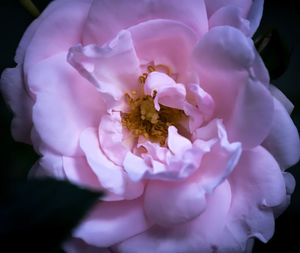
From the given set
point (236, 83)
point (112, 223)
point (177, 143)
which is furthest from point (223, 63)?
point (112, 223)

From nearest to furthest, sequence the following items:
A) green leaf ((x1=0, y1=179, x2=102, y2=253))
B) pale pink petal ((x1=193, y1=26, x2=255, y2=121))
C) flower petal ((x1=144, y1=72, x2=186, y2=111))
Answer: green leaf ((x1=0, y1=179, x2=102, y2=253)) < pale pink petal ((x1=193, y1=26, x2=255, y2=121)) < flower petal ((x1=144, y1=72, x2=186, y2=111))

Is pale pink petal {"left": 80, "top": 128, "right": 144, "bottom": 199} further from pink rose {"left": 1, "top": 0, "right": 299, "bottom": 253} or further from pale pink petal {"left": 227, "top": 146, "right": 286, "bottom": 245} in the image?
pale pink petal {"left": 227, "top": 146, "right": 286, "bottom": 245}

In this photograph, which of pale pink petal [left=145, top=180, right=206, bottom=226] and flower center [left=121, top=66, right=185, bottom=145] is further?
flower center [left=121, top=66, right=185, bottom=145]

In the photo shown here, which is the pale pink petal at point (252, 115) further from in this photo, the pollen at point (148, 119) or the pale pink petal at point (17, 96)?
the pale pink petal at point (17, 96)

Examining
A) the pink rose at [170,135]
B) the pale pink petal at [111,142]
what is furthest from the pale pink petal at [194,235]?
the pale pink petal at [111,142]

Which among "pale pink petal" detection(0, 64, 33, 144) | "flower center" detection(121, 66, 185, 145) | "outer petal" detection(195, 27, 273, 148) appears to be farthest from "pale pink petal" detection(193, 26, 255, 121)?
"pale pink petal" detection(0, 64, 33, 144)

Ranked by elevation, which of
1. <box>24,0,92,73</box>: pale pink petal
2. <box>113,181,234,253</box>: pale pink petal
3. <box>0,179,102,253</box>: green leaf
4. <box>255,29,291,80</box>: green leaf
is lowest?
<box>113,181,234,253</box>: pale pink petal

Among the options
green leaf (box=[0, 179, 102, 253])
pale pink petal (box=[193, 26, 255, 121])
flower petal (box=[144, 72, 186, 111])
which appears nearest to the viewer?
green leaf (box=[0, 179, 102, 253])
